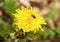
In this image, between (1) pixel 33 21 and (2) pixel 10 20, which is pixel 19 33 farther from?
(2) pixel 10 20

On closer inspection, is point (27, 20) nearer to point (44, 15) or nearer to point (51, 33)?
point (51, 33)

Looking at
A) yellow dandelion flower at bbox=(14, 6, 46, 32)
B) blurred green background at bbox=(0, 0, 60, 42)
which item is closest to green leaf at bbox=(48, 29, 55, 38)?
blurred green background at bbox=(0, 0, 60, 42)

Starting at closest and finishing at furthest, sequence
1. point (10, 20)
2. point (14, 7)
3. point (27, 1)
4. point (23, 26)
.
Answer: point (23, 26), point (14, 7), point (10, 20), point (27, 1)

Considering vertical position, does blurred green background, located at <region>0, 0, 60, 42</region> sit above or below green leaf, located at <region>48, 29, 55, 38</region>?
above

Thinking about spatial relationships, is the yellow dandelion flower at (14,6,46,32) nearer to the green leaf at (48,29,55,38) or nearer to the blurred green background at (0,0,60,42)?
the blurred green background at (0,0,60,42)

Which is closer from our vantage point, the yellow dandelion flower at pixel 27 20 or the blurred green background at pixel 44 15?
the yellow dandelion flower at pixel 27 20

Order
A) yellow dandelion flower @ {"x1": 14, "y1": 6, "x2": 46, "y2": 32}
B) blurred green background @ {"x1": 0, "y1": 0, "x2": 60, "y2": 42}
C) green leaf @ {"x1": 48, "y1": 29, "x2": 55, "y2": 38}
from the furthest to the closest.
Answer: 1. green leaf @ {"x1": 48, "y1": 29, "x2": 55, "y2": 38}
2. blurred green background @ {"x1": 0, "y1": 0, "x2": 60, "y2": 42}
3. yellow dandelion flower @ {"x1": 14, "y1": 6, "x2": 46, "y2": 32}

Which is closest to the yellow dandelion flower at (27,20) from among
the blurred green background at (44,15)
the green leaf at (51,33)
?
the blurred green background at (44,15)

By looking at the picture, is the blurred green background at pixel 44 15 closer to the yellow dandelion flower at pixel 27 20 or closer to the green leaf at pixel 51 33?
the green leaf at pixel 51 33

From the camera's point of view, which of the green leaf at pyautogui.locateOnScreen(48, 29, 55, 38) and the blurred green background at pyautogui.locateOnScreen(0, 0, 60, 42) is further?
the green leaf at pyautogui.locateOnScreen(48, 29, 55, 38)

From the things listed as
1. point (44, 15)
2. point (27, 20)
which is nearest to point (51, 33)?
point (44, 15)

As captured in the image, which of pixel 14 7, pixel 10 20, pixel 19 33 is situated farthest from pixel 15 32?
pixel 10 20
